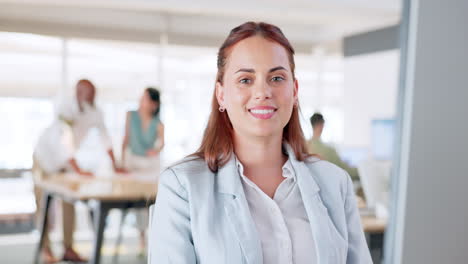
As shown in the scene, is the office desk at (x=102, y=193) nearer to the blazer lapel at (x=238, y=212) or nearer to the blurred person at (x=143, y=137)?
the blurred person at (x=143, y=137)

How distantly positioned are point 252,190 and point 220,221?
130 mm

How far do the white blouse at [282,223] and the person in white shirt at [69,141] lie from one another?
3.80 metres

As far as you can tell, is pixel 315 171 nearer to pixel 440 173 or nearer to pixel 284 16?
pixel 440 173

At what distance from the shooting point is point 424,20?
2578 mm

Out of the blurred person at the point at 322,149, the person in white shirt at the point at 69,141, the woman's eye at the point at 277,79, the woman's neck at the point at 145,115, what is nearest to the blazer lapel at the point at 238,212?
the woman's eye at the point at 277,79

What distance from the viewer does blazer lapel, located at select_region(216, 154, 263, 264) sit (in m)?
1.37

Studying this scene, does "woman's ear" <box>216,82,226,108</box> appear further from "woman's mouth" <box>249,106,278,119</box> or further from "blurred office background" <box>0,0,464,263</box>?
"blurred office background" <box>0,0,464,263</box>

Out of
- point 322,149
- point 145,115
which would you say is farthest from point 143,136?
point 322,149

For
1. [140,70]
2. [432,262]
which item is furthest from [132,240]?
[432,262]

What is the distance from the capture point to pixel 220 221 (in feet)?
4.64

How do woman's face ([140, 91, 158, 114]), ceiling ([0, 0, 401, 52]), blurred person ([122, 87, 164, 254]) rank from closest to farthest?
woman's face ([140, 91, 158, 114]) → blurred person ([122, 87, 164, 254]) → ceiling ([0, 0, 401, 52])

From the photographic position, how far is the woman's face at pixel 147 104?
5.40 m

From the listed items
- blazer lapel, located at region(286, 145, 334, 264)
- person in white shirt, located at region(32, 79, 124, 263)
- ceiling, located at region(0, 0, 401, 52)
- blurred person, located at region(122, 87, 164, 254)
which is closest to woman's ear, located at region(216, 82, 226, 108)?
blazer lapel, located at region(286, 145, 334, 264)

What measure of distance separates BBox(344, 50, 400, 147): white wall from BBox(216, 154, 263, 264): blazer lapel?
6.90 metres
